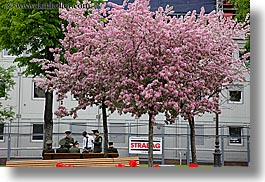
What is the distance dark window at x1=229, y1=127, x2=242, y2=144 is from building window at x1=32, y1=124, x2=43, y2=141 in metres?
2.21

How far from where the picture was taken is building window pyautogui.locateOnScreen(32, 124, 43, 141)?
6594mm

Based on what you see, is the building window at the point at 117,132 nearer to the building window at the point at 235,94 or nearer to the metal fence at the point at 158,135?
the metal fence at the point at 158,135

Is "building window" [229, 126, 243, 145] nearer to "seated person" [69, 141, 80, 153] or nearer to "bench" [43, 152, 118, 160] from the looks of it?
"bench" [43, 152, 118, 160]

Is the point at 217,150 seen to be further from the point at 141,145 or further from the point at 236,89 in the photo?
the point at 141,145

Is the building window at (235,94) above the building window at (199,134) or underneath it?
above

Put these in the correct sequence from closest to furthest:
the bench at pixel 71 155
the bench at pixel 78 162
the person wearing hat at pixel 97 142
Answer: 1. the bench at pixel 78 162
2. the bench at pixel 71 155
3. the person wearing hat at pixel 97 142

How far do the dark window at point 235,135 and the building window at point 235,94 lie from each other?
0.32 metres

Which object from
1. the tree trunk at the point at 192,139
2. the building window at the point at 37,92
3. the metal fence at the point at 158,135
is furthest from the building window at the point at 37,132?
the tree trunk at the point at 192,139

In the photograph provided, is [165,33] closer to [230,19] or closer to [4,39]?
[230,19]

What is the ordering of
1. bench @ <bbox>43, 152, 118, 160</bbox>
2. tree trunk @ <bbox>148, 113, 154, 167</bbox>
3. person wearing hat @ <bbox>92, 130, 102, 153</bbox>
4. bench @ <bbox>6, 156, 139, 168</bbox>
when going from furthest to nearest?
person wearing hat @ <bbox>92, 130, 102, 153</bbox>, tree trunk @ <bbox>148, 113, 154, 167</bbox>, bench @ <bbox>43, 152, 118, 160</bbox>, bench @ <bbox>6, 156, 139, 168</bbox>

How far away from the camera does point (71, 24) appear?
6.84 m

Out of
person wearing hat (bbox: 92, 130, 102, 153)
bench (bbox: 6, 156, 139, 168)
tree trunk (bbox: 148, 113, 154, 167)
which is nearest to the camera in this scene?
bench (bbox: 6, 156, 139, 168)

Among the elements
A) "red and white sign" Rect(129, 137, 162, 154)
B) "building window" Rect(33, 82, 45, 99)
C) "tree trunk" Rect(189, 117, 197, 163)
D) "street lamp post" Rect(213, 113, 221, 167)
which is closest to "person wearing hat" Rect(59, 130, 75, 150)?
"building window" Rect(33, 82, 45, 99)

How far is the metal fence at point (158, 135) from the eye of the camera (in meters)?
6.54
